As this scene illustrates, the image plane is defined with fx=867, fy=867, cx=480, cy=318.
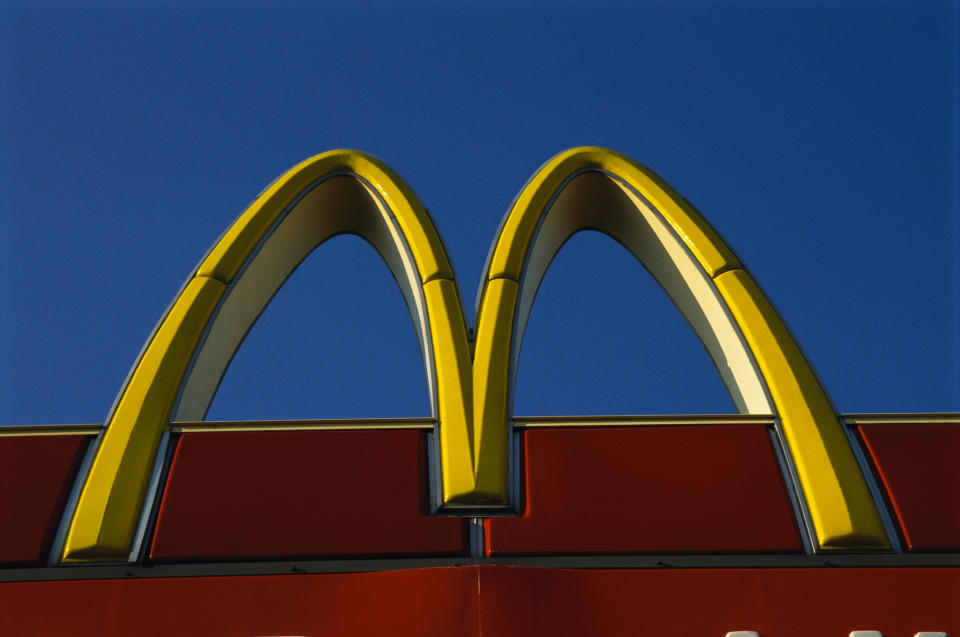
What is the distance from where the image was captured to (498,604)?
4.77 metres

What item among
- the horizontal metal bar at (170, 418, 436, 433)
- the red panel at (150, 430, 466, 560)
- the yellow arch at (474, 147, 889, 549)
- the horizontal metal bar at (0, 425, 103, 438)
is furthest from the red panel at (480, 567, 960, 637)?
the horizontal metal bar at (0, 425, 103, 438)

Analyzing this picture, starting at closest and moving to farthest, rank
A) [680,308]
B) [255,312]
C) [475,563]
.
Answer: [475,563]
[255,312]
[680,308]

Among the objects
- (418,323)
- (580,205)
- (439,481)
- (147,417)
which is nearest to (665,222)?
(580,205)

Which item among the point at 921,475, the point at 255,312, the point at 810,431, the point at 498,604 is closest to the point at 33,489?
the point at 255,312

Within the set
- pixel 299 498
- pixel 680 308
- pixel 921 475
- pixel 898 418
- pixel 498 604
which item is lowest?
pixel 498 604

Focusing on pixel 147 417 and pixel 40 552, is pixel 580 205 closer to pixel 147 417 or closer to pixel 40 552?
pixel 147 417

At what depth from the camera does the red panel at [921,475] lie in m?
5.59

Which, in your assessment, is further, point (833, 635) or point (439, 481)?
point (439, 481)

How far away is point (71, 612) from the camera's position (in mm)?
4996

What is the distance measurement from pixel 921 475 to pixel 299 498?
419cm

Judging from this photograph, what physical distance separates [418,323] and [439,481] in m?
2.12

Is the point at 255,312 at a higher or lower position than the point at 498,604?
higher

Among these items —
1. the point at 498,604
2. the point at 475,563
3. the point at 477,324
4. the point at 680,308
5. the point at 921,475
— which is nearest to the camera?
the point at 498,604

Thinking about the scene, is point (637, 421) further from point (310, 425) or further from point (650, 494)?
point (310, 425)
